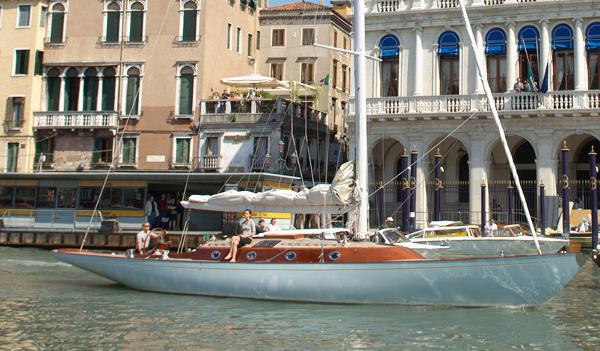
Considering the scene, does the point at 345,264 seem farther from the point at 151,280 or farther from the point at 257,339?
the point at 151,280

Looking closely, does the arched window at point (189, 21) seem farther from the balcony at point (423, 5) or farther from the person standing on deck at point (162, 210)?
the balcony at point (423, 5)

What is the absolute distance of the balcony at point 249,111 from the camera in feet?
129

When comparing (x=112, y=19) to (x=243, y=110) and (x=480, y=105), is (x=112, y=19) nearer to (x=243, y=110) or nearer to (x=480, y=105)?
(x=243, y=110)

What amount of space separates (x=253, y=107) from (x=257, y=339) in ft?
89.0

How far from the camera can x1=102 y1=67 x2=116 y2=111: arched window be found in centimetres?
4238

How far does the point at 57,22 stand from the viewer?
4350 centimetres

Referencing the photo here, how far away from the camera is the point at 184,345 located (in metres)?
13.0

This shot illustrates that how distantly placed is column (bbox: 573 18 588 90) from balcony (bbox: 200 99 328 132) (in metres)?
13.9

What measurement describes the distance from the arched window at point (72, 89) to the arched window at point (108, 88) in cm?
170

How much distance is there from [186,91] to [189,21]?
4133mm

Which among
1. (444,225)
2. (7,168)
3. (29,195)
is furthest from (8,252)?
(444,225)

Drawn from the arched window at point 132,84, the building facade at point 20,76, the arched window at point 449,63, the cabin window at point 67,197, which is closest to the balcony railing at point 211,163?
the arched window at point 132,84

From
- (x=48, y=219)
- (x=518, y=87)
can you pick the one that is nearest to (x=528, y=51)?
(x=518, y=87)

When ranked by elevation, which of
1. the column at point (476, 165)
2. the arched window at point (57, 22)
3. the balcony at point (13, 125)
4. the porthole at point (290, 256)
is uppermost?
the arched window at point (57, 22)
